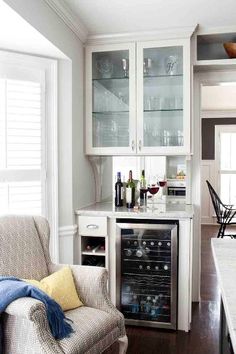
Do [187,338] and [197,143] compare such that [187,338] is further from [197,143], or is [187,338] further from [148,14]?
[148,14]

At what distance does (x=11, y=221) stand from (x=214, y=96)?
5.29 meters

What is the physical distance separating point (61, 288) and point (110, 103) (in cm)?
179

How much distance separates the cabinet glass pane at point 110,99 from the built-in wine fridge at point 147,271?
790mm

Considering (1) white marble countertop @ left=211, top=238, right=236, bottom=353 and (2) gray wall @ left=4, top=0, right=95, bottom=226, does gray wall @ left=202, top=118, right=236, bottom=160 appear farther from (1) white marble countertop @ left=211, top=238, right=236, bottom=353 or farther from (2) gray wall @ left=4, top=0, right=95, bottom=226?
(1) white marble countertop @ left=211, top=238, right=236, bottom=353

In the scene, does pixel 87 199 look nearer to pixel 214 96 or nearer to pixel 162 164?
pixel 162 164

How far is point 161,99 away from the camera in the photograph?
3193 mm

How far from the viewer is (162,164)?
337 centimetres

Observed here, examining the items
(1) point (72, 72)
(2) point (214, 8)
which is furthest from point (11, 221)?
(2) point (214, 8)

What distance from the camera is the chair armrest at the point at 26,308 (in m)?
1.63

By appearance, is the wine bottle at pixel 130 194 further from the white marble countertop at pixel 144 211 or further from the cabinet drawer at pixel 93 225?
the cabinet drawer at pixel 93 225

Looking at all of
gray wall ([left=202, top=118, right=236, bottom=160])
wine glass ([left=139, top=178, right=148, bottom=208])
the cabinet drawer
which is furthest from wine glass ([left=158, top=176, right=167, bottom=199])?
gray wall ([left=202, top=118, right=236, bottom=160])

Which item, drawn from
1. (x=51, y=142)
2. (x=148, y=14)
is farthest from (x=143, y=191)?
(x=148, y=14)

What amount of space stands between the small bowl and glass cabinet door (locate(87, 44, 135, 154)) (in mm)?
872

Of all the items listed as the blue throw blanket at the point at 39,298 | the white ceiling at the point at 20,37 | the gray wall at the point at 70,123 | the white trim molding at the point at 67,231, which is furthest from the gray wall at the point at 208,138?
the blue throw blanket at the point at 39,298
